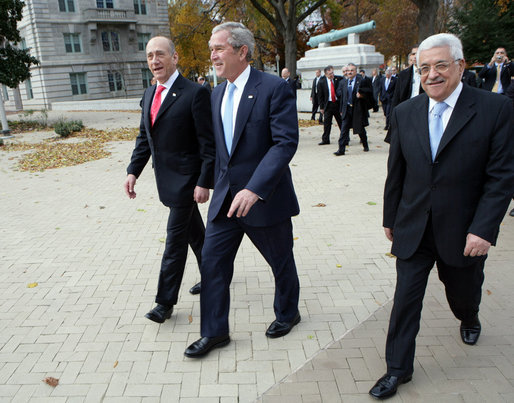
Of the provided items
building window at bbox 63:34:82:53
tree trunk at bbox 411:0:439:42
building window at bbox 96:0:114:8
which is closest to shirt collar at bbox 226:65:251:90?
tree trunk at bbox 411:0:439:42

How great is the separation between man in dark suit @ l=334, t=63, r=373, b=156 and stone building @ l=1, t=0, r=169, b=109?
34988 mm

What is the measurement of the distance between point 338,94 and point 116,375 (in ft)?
32.3

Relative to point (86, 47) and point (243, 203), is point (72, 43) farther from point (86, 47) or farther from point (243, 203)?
point (243, 203)

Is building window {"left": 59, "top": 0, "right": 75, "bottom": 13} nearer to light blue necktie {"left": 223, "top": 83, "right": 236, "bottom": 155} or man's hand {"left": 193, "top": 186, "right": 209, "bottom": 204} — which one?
man's hand {"left": 193, "top": 186, "right": 209, "bottom": 204}

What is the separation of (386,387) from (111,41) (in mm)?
47529

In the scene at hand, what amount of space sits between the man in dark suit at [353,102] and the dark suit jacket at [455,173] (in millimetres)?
8390

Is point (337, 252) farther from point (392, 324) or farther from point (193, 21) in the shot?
point (193, 21)

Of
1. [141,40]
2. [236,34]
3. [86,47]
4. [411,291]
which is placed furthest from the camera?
[141,40]

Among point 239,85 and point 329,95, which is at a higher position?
point 239,85

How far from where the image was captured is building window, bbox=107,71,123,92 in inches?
1745

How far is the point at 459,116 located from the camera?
242 centimetres

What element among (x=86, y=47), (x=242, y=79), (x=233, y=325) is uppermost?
(x=86, y=47)

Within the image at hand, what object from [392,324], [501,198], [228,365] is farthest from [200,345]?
[501,198]

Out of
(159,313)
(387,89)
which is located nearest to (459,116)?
(159,313)
